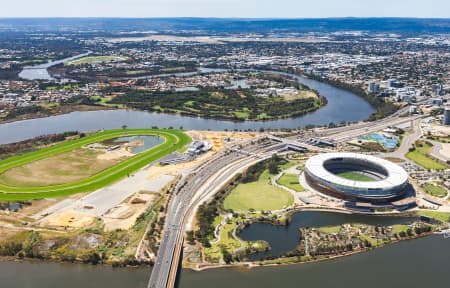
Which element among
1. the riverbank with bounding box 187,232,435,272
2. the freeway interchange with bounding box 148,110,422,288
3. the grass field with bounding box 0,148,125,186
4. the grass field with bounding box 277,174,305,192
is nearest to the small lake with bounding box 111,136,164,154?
the grass field with bounding box 0,148,125,186

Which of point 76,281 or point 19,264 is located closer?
point 76,281

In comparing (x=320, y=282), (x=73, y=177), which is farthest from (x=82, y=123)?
(x=320, y=282)

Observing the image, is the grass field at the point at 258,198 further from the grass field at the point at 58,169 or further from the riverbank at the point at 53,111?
the riverbank at the point at 53,111

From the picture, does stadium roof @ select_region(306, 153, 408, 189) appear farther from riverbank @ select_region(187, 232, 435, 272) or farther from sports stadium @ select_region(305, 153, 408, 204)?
riverbank @ select_region(187, 232, 435, 272)

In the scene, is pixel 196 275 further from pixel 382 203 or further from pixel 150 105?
pixel 150 105

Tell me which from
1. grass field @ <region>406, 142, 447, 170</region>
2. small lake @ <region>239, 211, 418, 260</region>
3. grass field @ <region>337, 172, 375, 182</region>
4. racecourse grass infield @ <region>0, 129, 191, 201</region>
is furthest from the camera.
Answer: grass field @ <region>406, 142, 447, 170</region>

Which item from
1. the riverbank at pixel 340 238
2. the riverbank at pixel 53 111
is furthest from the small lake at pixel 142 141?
the riverbank at pixel 340 238
